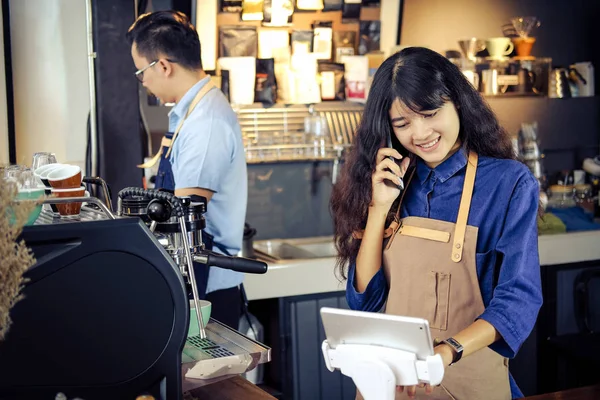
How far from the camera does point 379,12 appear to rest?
4887mm

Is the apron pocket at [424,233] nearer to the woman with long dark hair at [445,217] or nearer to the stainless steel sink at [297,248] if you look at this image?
the woman with long dark hair at [445,217]

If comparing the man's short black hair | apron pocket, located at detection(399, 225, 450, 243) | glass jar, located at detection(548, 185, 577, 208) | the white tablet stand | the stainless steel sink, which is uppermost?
the man's short black hair

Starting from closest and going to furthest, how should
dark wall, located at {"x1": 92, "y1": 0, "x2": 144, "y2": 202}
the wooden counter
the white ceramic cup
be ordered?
the wooden counter < dark wall, located at {"x1": 92, "y1": 0, "x2": 144, "y2": 202} < the white ceramic cup

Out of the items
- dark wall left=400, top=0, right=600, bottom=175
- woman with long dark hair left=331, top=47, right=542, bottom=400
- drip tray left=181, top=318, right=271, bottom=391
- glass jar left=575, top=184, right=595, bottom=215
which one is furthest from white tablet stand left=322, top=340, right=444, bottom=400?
glass jar left=575, top=184, right=595, bottom=215

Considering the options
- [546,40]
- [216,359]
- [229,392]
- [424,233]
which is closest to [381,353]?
[216,359]

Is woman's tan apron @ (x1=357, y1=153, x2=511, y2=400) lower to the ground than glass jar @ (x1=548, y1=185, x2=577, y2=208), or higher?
higher

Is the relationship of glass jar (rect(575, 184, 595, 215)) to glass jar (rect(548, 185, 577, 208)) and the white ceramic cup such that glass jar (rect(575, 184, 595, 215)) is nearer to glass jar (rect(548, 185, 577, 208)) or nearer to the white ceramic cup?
glass jar (rect(548, 185, 577, 208))

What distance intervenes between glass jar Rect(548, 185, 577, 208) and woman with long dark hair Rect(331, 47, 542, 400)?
9.87ft

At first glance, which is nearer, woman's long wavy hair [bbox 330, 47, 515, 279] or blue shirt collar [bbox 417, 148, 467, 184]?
woman's long wavy hair [bbox 330, 47, 515, 279]

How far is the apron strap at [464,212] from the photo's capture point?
214cm

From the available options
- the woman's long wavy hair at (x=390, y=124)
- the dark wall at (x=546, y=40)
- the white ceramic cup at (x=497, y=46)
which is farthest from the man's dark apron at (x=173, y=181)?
the white ceramic cup at (x=497, y=46)

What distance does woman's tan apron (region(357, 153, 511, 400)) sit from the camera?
2.13 metres

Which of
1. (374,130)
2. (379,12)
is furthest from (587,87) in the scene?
(374,130)

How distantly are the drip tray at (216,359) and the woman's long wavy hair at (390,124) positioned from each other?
0.55 m
